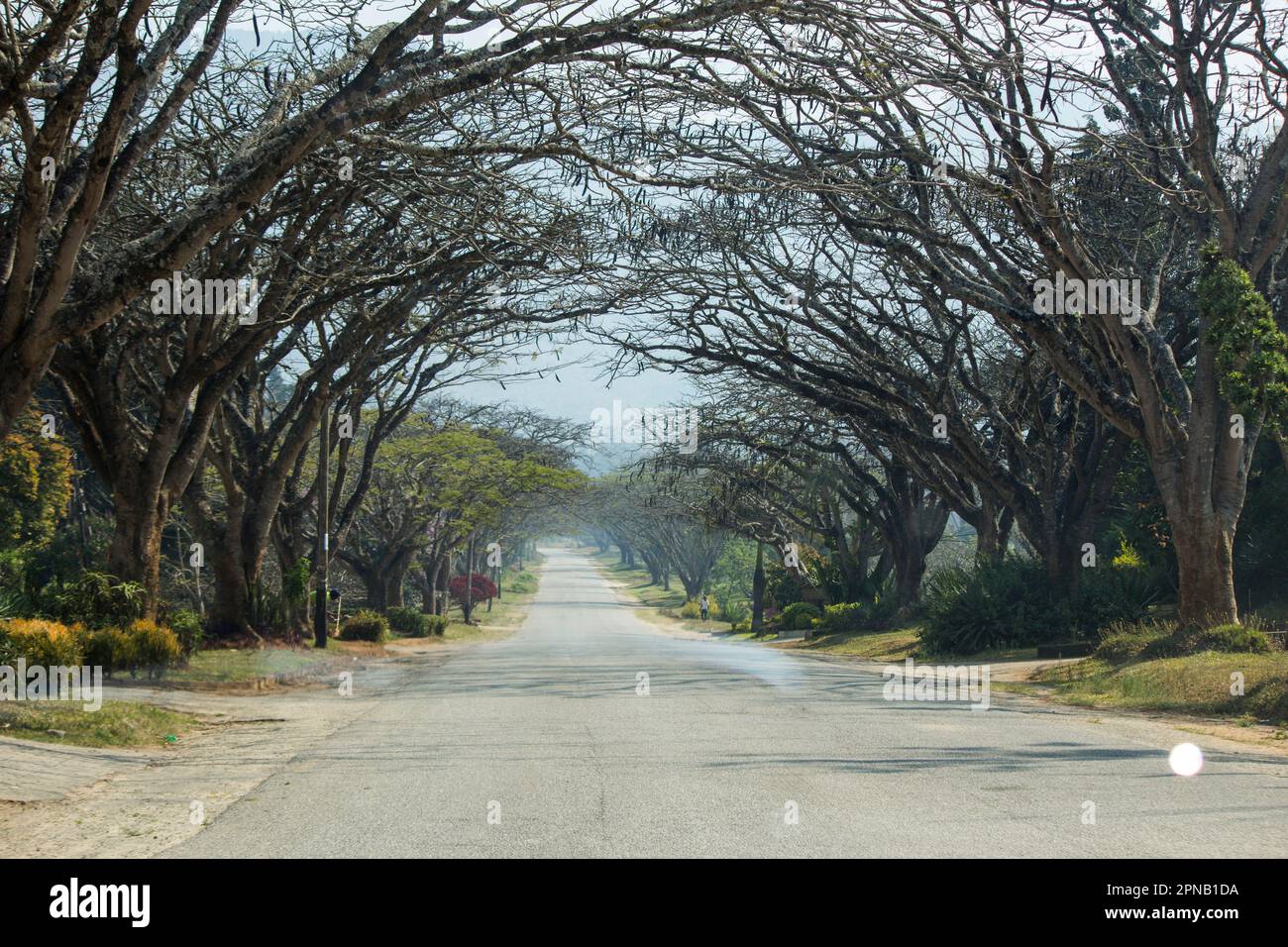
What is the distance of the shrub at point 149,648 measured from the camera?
55.5ft

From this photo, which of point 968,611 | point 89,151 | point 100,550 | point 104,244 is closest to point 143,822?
point 89,151

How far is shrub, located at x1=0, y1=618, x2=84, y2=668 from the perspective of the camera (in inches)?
539

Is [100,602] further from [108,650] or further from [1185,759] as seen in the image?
[1185,759]

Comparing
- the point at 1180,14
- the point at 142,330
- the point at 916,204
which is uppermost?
the point at 1180,14

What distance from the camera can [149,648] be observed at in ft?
56.1

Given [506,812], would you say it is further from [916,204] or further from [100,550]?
[100,550]

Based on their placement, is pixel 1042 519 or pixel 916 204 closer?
pixel 916 204

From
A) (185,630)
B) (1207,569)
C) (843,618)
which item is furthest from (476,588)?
(1207,569)

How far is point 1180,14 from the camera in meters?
17.2

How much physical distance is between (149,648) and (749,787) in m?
11.3

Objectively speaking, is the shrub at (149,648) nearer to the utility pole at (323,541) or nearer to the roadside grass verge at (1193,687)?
the utility pole at (323,541)

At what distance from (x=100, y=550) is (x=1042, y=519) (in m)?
22.1

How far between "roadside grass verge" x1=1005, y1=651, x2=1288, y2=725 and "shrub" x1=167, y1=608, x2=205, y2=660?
1258 centimetres

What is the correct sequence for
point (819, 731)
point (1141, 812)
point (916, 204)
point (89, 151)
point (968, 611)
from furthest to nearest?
1. point (968, 611)
2. point (916, 204)
3. point (819, 731)
4. point (89, 151)
5. point (1141, 812)
